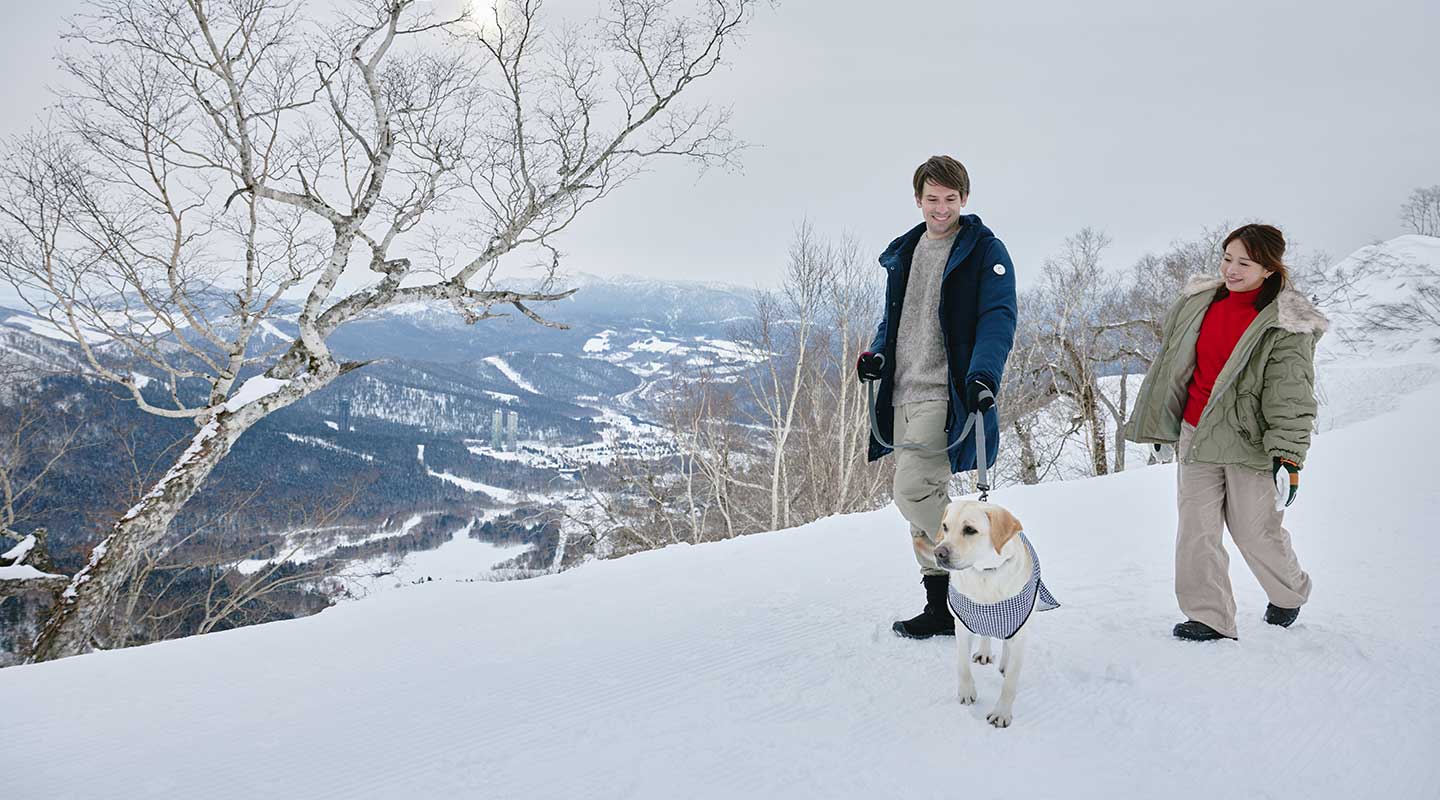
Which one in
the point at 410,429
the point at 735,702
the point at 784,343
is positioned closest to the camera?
the point at 735,702

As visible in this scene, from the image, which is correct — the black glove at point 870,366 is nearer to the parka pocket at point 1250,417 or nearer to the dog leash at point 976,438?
the dog leash at point 976,438

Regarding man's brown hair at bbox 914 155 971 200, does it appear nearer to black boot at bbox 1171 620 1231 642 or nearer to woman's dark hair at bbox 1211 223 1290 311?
woman's dark hair at bbox 1211 223 1290 311

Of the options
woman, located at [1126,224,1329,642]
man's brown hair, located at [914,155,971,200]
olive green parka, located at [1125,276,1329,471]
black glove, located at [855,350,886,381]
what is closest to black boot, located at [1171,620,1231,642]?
woman, located at [1126,224,1329,642]

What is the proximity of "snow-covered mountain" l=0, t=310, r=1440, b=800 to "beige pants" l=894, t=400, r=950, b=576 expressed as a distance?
1.78 feet

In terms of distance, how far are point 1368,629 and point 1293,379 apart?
1270 millimetres

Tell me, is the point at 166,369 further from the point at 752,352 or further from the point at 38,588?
the point at 752,352

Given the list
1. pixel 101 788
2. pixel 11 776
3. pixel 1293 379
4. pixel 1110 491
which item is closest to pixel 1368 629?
pixel 1293 379

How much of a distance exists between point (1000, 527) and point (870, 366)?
3.28 feet

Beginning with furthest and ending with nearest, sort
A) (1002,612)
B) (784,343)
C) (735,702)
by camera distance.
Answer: (784,343)
(735,702)
(1002,612)

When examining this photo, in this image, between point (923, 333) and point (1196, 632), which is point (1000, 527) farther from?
point (1196, 632)

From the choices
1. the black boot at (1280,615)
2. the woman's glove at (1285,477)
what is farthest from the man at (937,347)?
the black boot at (1280,615)

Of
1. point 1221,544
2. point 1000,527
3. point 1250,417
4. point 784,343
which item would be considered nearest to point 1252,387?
point 1250,417

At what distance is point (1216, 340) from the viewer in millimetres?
3027

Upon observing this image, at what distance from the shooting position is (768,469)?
20.8 metres
